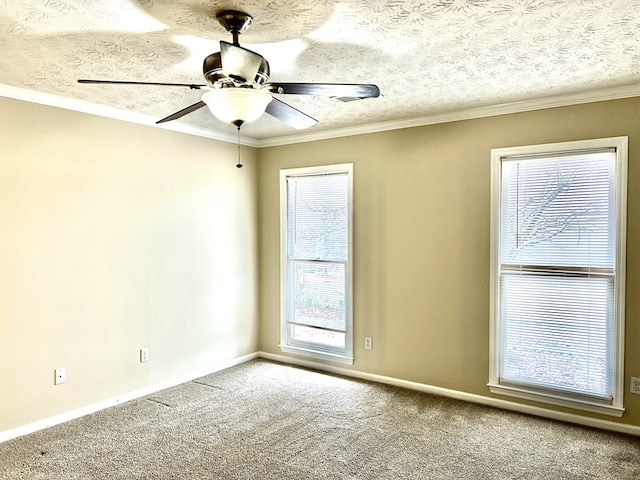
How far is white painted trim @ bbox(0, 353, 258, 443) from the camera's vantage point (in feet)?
10.4

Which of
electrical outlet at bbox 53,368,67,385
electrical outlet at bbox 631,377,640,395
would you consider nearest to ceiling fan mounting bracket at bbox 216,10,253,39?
electrical outlet at bbox 53,368,67,385

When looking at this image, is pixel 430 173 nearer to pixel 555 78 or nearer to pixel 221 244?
pixel 555 78

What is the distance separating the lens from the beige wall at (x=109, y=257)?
Answer: 3.17 meters

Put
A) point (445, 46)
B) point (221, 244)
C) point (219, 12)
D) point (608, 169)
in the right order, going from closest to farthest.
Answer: point (219, 12)
point (445, 46)
point (608, 169)
point (221, 244)

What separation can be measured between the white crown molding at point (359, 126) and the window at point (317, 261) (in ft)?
1.15

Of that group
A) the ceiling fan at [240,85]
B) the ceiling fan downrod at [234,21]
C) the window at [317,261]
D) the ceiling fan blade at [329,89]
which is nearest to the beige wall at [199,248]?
the window at [317,261]

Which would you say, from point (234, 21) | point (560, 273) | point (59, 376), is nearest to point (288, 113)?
point (234, 21)

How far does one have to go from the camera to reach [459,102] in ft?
11.6

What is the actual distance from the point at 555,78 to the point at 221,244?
10.7ft

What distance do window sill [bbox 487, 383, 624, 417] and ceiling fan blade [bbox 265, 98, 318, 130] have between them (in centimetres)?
258

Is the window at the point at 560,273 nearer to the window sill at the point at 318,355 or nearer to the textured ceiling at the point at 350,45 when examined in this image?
the textured ceiling at the point at 350,45

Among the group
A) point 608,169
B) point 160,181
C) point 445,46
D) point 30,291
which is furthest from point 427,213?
point 30,291

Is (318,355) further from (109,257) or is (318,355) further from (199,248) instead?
(109,257)

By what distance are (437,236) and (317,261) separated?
132cm
